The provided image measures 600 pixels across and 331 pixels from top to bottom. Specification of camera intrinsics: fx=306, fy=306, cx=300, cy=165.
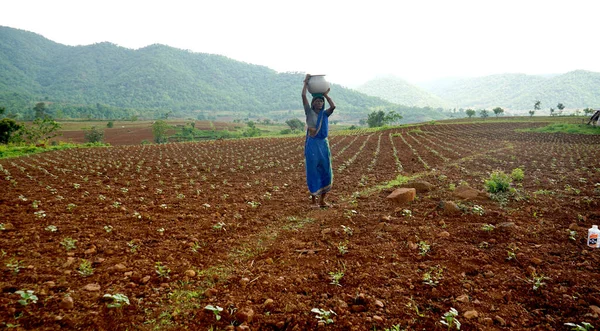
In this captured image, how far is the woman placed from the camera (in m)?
5.88

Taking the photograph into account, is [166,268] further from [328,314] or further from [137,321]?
[328,314]

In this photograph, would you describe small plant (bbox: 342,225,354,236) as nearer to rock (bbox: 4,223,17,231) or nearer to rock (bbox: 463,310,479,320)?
rock (bbox: 463,310,479,320)

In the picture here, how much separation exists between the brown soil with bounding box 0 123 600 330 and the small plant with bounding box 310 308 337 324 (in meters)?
0.05

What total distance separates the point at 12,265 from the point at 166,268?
4.84ft

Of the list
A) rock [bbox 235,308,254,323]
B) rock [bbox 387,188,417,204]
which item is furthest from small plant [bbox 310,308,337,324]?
rock [bbox 387,188,417,204]

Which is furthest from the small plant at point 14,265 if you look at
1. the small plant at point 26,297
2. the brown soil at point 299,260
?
the small plant at point 26,297

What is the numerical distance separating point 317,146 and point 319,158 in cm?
24

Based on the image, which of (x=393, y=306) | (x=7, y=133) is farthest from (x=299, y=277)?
(x=7, y=133)

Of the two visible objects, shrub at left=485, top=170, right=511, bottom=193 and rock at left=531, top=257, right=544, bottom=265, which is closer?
rock at left=531, top=257, right=544, bottom=265

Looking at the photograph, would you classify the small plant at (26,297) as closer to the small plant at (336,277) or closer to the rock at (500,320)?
the small plant at (336,277)

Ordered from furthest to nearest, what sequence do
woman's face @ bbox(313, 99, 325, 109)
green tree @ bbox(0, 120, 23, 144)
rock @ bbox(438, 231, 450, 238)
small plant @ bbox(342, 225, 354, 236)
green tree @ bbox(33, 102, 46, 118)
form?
green tree @ bbox(33, 102, 46, 118) → green tree @ bbox(0, 120, 23, 144) → woman's face @ bbox(313, 99, 325, 109) → small plant @ bbox(342, 225, 354, 236) → rock @ bbox(438, 231, 450, 238)

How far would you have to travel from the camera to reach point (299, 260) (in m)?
3.67

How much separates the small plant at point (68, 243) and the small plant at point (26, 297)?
1174 mm

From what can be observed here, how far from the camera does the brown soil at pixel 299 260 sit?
2.53 m
